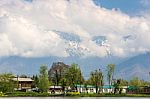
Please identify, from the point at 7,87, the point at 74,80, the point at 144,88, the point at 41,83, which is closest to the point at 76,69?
the point at 74,80

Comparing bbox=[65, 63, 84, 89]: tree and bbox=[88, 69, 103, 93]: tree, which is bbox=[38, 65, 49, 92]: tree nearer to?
bbox=[65, 63, 84, 89]: tree

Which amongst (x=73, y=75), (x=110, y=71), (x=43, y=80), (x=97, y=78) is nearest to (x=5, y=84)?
(x=43, y=80)

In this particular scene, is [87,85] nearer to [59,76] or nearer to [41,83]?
Result: [59,76]

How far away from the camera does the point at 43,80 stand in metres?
156

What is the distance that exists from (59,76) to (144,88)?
36.9 metres

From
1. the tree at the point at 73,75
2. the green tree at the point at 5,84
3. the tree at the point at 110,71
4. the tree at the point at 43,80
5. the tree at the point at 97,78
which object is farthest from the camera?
the tree at the point at 110,71

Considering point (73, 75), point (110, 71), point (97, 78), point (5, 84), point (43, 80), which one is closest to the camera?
point (5, 84)

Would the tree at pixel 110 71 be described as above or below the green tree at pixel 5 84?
above

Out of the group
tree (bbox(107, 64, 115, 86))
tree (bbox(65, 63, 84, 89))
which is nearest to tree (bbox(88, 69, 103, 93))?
tree (bbox(107, 64, 115, 86))

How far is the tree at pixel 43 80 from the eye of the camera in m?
157

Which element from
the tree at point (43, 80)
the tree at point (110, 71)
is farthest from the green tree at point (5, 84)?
the tree at point (110, 71)

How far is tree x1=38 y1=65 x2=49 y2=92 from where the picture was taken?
514ft

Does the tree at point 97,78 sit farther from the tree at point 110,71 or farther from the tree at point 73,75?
the tree at point 73,75

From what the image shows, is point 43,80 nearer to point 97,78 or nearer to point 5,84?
point 5,84
